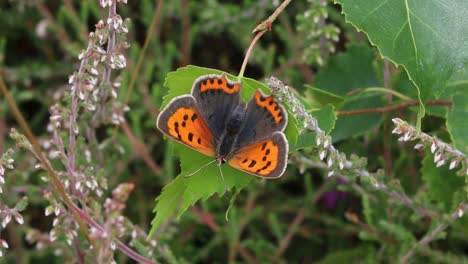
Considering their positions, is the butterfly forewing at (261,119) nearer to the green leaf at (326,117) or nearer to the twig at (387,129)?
the green leaf at (326,117)

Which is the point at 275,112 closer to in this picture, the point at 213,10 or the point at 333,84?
the point at 333,84

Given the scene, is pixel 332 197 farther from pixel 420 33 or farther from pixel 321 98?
pixel 420 33

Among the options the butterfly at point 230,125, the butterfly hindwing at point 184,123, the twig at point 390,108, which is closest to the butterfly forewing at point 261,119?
the butterfly at point 230,125

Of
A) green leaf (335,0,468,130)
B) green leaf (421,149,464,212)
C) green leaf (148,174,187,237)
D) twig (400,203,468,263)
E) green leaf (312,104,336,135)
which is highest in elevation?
green leaf (335,0,468,130)

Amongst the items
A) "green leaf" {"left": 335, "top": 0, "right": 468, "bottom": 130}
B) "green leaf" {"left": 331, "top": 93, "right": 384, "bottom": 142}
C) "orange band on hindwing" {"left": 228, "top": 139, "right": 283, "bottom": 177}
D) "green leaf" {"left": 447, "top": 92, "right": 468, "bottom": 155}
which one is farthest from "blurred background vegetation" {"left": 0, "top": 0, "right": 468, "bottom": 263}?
"green leaf" {"left": 335, "top": 0, "right": 468, "bottom": 130}

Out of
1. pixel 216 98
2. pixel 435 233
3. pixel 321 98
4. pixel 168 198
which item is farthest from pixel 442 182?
pixel 168 198

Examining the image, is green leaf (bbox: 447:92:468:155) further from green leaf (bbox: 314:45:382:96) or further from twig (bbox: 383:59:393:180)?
green leaf (bbox: 314:45:382:96)

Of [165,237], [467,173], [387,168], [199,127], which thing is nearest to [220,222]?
[165,237]

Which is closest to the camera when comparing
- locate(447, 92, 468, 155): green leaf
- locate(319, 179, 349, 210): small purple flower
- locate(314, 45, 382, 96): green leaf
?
locate(447, 92, 468, 155): green leaf
